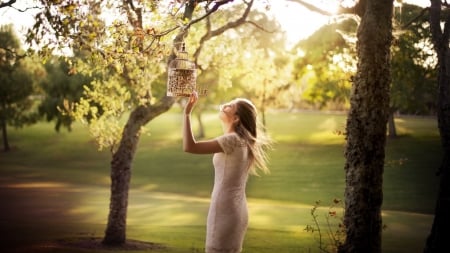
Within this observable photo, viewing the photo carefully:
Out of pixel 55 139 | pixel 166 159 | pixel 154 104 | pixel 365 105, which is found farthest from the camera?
pixel 55 139

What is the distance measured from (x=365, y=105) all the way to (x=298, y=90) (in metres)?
25.0

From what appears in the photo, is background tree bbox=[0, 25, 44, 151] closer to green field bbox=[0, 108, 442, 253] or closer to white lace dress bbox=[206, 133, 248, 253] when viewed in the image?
green field bbox=[0, 108, 442, 253]

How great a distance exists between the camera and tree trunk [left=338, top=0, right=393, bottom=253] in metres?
Result: 6.48

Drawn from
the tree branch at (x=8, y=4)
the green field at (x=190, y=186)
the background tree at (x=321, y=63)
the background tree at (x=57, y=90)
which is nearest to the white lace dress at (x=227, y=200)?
the green field at (x=190, y=186)

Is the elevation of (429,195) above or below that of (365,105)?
below

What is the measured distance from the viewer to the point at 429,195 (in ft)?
72.8

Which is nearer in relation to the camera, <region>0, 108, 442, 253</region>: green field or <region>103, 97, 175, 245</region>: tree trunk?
<region>103, 97, 175, 245</region>: tree trunk

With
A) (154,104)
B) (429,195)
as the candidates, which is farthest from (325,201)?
(154,104)

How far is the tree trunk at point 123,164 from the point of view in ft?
40.3

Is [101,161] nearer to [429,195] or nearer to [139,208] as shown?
[139,208]

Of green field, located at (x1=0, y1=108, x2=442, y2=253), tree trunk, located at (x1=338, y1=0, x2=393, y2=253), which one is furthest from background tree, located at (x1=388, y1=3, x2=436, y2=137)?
tree trunk, located at (x1=338, y1=0, x2=393, y2=253)

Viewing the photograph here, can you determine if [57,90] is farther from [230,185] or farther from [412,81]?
[230,185]

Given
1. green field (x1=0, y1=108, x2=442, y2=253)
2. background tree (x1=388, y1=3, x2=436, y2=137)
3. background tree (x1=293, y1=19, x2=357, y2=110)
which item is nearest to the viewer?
green field (x1=0, y1=108, x2=442, y2=253)

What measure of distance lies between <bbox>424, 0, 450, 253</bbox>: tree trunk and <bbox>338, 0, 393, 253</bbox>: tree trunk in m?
2.13
